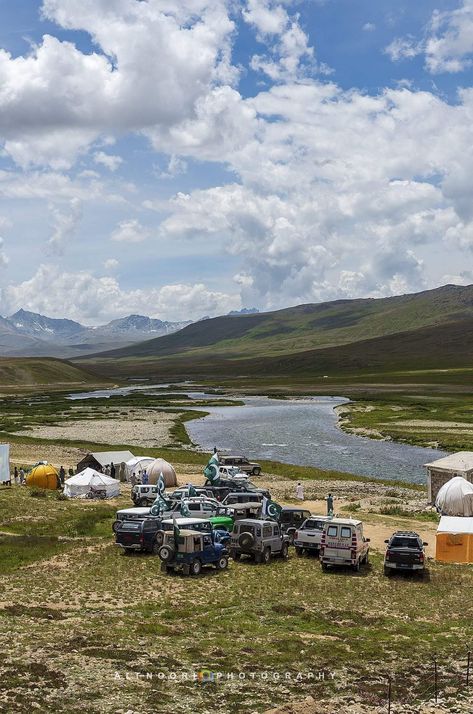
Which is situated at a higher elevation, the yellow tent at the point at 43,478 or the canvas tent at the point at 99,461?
the canvas tent at the point at 99,461

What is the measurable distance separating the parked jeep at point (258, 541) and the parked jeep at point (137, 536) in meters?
4.06

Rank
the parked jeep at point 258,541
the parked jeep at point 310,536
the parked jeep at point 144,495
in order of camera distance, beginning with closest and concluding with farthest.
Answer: the parked jeep at point 258,541, the parked jeep at point 310,536, the parked jeep at point 144,495

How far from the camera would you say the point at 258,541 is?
35000 mm

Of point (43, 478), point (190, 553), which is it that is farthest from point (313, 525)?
point (43, 478)

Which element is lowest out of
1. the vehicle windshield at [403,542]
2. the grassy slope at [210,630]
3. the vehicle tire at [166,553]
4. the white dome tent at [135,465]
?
the grassy slope at [210,630]

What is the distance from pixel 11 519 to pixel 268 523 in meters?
17.7

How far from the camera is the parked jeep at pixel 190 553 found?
32500mm

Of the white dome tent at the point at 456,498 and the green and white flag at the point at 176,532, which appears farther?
the white dome tent at the point at 456,498

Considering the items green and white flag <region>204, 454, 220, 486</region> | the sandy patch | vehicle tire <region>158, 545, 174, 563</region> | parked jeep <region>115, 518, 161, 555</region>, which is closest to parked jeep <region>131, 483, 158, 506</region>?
green and white flag <region>204, 454, 220, 486</region>

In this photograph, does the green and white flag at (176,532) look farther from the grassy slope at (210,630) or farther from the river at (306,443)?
the river at (306,443)

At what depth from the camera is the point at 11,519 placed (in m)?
44.4

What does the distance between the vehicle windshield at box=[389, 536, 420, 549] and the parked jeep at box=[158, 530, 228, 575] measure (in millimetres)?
8142

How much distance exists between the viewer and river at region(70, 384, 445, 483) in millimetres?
80363

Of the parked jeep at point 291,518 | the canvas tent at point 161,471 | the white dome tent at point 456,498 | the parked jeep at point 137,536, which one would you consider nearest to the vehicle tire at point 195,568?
the parked jeep at point 137,536
